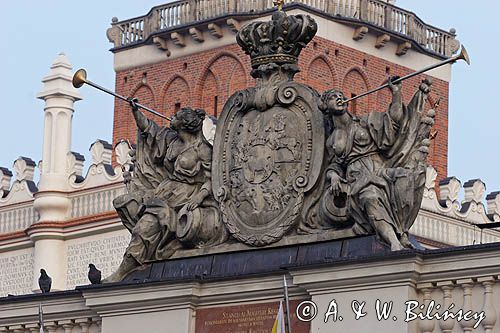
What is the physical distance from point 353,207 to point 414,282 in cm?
143

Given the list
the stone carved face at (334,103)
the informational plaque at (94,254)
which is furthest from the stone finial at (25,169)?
the stone carved face at (334,103)

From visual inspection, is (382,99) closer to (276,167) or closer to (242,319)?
(276,167)

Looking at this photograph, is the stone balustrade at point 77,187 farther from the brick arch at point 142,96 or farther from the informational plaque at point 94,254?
the brick arch at point 142,96

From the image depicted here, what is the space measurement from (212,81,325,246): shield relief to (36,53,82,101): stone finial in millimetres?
27234

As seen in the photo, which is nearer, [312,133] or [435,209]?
[312,133]

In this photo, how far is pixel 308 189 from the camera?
3075 centimetres

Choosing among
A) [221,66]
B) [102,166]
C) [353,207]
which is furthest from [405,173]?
[221,66]

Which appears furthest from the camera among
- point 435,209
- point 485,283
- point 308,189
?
point 435,209

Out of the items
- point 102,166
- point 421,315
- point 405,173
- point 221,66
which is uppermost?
point 221,66

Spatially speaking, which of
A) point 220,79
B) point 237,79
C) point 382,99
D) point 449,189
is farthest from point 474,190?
point 220,79

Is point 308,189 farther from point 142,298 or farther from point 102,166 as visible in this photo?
point 102,166

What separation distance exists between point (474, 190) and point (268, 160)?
→ 32955 millimetres

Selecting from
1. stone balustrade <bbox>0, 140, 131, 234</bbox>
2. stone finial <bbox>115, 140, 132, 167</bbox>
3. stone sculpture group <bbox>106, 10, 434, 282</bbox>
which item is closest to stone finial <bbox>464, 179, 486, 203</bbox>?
stone balustrade <bbox>0, 140, 131, 234</bbox>

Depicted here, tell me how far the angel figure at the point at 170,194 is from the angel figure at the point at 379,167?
216cm
